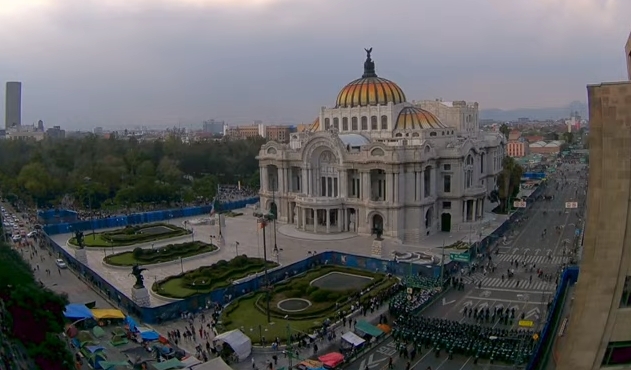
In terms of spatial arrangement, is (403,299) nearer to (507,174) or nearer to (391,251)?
(391,251)

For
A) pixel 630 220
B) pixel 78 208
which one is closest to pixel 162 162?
pixel 78 208

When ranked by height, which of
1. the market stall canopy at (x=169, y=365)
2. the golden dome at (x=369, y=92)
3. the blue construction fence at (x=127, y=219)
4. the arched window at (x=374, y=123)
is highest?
the golden dome at (x=369, y=92)

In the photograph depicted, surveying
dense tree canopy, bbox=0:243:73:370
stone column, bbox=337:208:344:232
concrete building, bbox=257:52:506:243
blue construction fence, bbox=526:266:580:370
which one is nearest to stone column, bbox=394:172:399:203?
concrete building, bbox=257:52:506:243

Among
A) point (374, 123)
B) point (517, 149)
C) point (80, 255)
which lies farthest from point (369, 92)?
point (517, 149)

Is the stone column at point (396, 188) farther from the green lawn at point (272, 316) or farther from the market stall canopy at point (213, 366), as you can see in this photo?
the market stall canopy at point (213, 366)

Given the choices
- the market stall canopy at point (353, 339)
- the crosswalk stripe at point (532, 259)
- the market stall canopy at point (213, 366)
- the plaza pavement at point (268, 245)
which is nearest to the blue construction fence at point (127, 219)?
the plaza pavement at point (268, 245)

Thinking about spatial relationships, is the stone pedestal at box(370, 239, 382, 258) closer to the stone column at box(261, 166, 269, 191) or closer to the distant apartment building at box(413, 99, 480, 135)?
the stone column at box(261, 166, 269, 191)

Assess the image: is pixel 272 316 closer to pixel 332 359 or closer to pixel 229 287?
pixel 229 287
